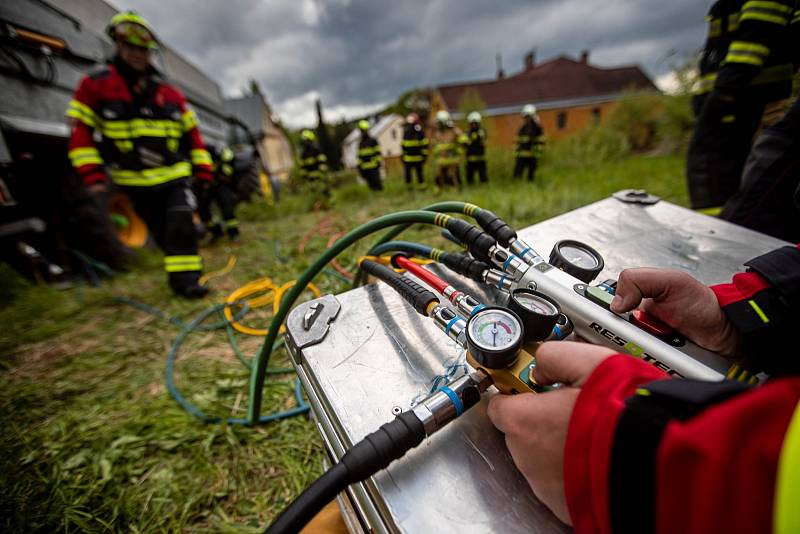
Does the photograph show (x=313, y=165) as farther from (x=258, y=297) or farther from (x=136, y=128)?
(x=258, y=297)

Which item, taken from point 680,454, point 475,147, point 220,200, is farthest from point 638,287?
point 475,147

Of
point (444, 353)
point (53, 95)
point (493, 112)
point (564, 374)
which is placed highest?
point (493, 112)

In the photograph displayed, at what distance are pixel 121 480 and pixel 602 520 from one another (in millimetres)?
1705

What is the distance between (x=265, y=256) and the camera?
3514 mm

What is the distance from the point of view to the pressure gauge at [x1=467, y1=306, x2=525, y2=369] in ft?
1.82

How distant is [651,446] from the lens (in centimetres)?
35

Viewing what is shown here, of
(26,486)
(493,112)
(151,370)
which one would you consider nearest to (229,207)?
(151,370)

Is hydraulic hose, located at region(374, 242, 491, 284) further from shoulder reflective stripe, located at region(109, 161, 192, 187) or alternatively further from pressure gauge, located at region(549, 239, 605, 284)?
shoulder reflective stripe, located at region(109, 161, 192, 187)

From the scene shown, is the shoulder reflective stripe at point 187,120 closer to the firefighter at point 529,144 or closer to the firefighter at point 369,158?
the firefighter at point 369,158

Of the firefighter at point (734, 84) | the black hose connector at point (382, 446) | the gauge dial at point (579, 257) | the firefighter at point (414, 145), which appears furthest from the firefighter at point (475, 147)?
the black hose connector at point (382, 446)

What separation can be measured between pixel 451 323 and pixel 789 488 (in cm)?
47

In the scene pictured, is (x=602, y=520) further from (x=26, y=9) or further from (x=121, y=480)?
(x=26, y=9)

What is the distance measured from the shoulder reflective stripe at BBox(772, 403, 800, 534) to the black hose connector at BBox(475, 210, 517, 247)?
1.95 ft

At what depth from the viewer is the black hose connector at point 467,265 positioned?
89cm
